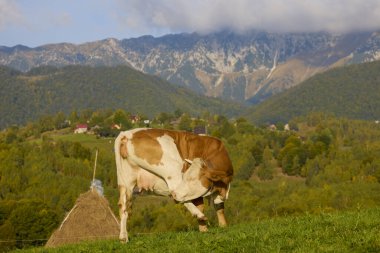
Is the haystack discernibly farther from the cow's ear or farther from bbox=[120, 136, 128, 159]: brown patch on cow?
the cow's ear

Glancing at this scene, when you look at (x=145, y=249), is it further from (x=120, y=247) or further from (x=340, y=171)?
(x=340, y=171)

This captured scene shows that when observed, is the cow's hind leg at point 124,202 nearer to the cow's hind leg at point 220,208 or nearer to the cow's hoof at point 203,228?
the cow's hoof at point 203,228

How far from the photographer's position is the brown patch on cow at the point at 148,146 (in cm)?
1422

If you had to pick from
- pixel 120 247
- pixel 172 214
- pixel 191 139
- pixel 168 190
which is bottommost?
pixel 172 214

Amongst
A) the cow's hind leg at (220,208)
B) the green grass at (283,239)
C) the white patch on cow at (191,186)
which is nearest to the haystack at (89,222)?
the cow's hind leg at (220,208)

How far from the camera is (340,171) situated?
636ft

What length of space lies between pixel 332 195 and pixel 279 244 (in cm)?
12507

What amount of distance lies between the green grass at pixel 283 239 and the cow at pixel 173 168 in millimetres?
930

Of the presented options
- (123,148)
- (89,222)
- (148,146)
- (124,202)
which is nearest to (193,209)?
(124,202)

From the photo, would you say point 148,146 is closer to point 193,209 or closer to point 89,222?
point 193,209

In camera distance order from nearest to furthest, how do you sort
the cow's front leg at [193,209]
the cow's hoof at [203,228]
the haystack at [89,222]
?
the cow's front leg at [193,209] < the cow's hoof at [203,228] < the haystack at [89,222]

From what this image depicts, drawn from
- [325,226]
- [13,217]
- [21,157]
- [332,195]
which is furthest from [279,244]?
[21,157]

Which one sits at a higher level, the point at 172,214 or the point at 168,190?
the point at 168,190

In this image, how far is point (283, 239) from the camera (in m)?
11.8
